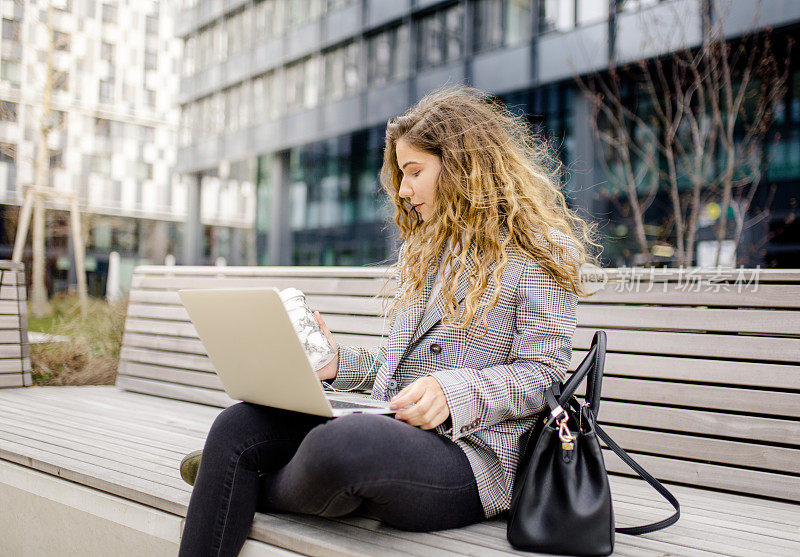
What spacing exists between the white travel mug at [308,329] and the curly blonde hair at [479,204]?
0.26 m

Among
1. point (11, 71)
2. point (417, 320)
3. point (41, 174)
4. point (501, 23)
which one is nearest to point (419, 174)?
point (417, 320)

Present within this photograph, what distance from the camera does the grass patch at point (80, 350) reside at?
18.2 feet

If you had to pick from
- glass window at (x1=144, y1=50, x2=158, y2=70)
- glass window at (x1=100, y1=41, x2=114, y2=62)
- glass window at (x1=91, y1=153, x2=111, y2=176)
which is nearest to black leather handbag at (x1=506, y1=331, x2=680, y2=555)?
glass window at (x1=100, y1=41, x2=114, y2=62)

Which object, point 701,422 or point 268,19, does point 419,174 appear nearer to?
point 701,422

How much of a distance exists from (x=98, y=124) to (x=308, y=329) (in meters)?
21.1

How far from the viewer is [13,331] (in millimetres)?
4746

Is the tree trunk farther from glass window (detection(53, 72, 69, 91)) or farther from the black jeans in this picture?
the black jeans

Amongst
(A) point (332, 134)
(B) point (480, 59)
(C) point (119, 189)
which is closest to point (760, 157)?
(B) point (480, 59)

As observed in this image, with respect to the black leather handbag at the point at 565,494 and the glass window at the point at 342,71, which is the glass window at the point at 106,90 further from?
the black leather handbag at the point at 565,494

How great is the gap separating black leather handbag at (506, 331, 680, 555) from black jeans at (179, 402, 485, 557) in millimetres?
205

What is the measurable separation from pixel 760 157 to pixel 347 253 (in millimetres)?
13780

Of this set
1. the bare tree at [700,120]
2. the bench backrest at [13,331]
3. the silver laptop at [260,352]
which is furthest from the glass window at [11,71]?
the silver laptop at [260,352]

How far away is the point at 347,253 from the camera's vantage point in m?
21.8

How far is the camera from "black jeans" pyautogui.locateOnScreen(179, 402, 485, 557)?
1.74 metres
